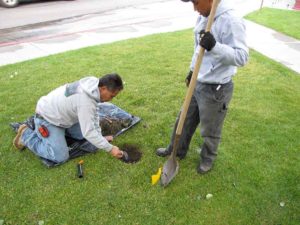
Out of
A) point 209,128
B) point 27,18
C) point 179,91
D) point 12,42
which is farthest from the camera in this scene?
point 27,18

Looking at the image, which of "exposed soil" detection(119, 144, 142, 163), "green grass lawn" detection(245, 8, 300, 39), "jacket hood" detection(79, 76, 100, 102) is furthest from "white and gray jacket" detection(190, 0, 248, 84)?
"green grass lawn" detection(245, 8, 300, 39)

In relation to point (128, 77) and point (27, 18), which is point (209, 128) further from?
point (27, 18)

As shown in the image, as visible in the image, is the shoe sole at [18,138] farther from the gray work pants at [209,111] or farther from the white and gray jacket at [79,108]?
the gray work pants at [209,111]

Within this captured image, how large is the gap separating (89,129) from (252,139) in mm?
2337

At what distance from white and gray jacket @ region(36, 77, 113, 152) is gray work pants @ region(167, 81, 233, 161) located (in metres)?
1.00

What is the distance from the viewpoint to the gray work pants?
138 inches

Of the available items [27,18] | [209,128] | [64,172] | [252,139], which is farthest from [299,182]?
[27,18]

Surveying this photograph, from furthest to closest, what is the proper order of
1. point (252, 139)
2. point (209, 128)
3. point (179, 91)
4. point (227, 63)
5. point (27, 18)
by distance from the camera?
point (27, 18)
point (179, 91)
point (252, 139)
point (209, 128)
point (227, 63)

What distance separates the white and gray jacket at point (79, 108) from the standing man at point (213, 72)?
39.6 inches

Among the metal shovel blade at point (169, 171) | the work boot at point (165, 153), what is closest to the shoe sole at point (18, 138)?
the work boot at point (165, 153)

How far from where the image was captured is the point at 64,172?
4105 mm

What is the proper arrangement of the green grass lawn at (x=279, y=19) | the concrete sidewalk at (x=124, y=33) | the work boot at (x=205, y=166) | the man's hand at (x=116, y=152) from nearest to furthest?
the man's hand at (x=116, y=152) < the work boot at (x=205, y=166) < the concrete sidewalk at (x=124, y=33) < the green grass lawn at (x=279, y=19)

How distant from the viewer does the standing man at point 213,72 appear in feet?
10.0

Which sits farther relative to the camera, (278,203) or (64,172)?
(64,172)
